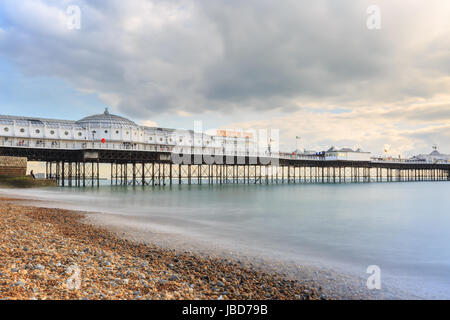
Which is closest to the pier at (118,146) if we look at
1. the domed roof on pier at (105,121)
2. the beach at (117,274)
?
the domed roof on pier at (105,121)

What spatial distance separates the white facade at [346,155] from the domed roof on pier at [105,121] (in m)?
55.6

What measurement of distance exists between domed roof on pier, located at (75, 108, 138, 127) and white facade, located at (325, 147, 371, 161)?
55566 mm

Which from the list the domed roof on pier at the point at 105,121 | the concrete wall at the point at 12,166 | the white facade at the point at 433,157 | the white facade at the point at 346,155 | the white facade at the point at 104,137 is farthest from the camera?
the white facade at the point at 433,157

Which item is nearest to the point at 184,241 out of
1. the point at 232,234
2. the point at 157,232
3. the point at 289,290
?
the point at 157,232

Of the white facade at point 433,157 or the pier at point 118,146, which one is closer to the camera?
the pier at point 118,146

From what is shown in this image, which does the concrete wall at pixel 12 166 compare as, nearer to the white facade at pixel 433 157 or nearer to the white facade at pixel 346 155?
the white facade at pixel 346 155

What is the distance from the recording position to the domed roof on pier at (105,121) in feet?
184

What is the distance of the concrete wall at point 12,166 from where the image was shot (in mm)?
40094

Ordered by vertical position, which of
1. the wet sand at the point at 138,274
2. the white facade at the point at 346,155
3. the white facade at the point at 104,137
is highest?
the white facade at the point at 104,137

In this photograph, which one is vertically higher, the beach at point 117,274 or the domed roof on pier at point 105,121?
the domed roof on pier at point 105,121

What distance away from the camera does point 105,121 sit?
5666 cm

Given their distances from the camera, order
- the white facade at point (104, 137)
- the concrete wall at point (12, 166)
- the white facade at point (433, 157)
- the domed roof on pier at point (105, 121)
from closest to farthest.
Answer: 1. the concrete wall at point (12, 166)
2. the white facade at point (104, 137)
3. the domed roof on pier at point (105, 121)
4. the white facade at point (433, 157)

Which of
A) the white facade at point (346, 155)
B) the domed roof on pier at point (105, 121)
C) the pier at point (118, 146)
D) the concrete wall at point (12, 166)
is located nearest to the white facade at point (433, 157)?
the white facade at point (346, 155)
